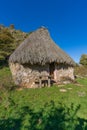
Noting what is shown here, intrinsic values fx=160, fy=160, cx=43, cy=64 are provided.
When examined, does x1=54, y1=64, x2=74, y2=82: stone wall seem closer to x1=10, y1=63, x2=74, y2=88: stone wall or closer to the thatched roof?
x1=10, y1=63, x2=74, y2=88: stone wall

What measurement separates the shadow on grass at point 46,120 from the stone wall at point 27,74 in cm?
614

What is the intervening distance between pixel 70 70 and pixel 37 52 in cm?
432

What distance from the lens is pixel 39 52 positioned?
14609mm

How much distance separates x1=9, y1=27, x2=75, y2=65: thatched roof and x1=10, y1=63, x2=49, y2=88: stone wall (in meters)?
0.76

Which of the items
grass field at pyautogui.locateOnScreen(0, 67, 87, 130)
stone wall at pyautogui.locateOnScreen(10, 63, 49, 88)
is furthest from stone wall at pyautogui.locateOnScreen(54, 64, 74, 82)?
grass field at pyautogui.locateOnScreen(0, 67, 87, 130)

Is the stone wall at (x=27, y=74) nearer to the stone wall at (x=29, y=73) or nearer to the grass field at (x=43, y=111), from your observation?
the stone wall at (x=29, y=73)

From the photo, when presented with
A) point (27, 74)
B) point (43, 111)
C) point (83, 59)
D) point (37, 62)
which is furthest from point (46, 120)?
point (83, 59)

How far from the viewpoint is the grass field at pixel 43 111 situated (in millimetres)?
6590

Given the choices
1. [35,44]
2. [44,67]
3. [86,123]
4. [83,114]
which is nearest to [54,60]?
[44,67]

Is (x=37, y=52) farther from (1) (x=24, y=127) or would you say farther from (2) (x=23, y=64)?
(1) (x=24, y=127)

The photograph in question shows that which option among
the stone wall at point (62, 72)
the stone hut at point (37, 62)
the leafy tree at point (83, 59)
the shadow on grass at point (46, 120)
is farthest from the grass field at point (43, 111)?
the leafy tree at point (83, 59)

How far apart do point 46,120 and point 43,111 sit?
99 centimetres

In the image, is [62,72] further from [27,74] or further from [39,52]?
[27,74]

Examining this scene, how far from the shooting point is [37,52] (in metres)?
14.6
